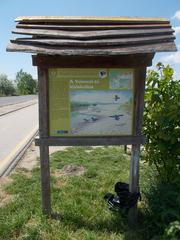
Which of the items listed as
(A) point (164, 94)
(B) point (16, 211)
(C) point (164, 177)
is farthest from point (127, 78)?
(B) point (16, 211)

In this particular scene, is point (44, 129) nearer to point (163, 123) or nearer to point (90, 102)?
point (90, 102)

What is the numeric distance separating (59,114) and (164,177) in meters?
1.93

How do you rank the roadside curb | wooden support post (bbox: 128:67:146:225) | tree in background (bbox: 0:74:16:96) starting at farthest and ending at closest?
tree in background (bbox: 0:74:16:96), the roadside curb, wooden support post (bbox: 128:67:146:225)

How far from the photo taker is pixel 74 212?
4605 mm

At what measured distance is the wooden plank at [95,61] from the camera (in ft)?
13.8

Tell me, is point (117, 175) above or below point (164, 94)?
below

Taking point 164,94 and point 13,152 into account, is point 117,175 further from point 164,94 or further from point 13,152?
point 13,152

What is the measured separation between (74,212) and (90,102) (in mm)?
1551

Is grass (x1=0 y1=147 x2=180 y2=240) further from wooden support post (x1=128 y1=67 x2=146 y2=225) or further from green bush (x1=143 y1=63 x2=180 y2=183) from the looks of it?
Answer: green bush (x1=143 y1=63 x2=180 y2=183)

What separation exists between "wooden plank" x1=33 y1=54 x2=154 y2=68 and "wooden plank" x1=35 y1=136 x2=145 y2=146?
96 centimetres

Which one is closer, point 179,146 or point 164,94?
point 179,146

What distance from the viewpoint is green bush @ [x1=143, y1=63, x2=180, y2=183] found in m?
4.54

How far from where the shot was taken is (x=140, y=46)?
3965mm

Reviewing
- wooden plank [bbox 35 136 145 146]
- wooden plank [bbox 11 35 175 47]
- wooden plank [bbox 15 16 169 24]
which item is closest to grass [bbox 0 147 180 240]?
wooden plank [bbox 35 136 145 146]
